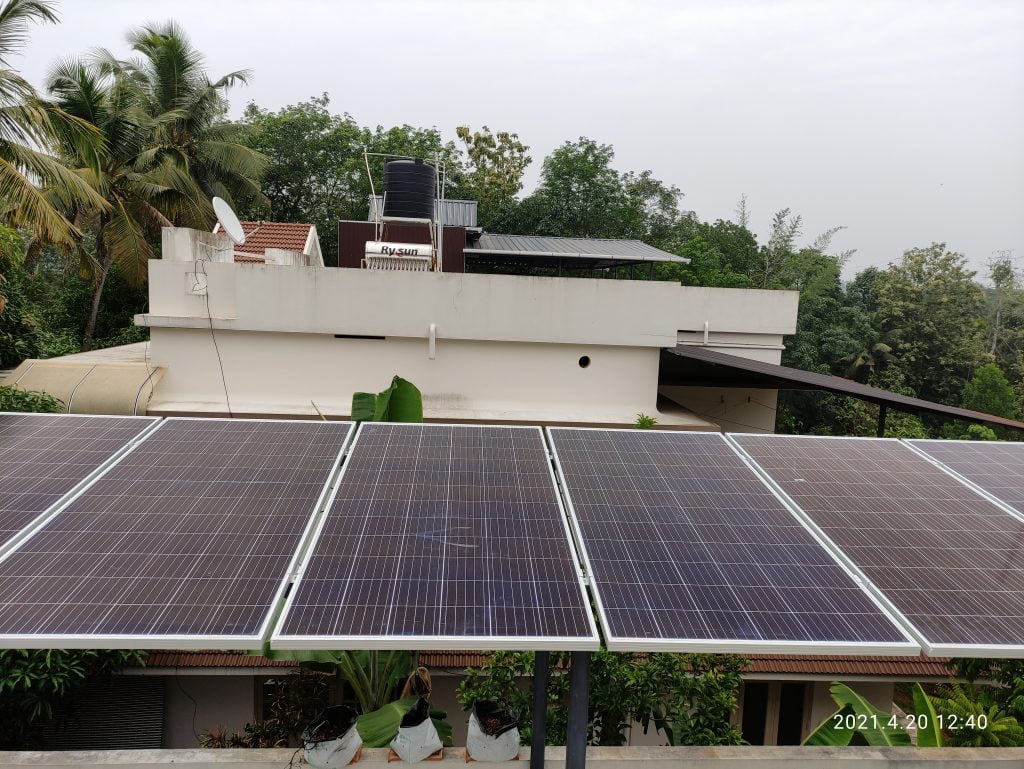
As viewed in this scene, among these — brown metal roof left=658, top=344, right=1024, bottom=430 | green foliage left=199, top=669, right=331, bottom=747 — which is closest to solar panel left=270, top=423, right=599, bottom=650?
green foliage left=199, top=669, right=331, bottom=747

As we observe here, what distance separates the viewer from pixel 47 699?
643 cm

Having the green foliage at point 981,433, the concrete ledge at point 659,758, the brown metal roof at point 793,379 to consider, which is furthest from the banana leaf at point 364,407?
the green foliage at point 981,433

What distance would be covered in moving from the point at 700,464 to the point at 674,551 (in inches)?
56.8

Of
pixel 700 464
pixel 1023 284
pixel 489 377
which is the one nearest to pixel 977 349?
pixel 1023 284

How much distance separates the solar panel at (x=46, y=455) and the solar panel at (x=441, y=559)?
1.95 m

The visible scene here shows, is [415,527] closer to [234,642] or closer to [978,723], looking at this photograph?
[234,642]

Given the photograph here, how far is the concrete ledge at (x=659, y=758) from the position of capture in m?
4.64

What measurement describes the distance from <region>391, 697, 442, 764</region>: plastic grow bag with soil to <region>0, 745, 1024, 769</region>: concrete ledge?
0.78ft

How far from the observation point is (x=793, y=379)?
10703mm

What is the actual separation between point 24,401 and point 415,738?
8.74 meters

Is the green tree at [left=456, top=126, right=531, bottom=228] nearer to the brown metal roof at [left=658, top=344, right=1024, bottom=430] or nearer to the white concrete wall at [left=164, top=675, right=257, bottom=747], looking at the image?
the brown metal roof at [left=658, top=344, right=1024, bottom=430]

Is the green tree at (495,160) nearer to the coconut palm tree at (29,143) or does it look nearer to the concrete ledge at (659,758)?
the coconut palm tree at (29,143)

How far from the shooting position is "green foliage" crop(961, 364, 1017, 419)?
3275 cm

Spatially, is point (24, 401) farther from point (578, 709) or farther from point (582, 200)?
point (582, 200)
